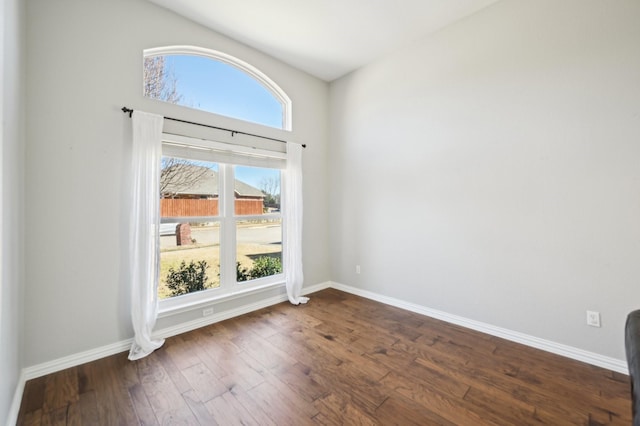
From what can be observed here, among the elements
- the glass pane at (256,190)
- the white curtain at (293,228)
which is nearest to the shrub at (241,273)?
the white curtain at (293,228)

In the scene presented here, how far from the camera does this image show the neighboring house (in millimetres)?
2744

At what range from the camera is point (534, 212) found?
7.97 feet

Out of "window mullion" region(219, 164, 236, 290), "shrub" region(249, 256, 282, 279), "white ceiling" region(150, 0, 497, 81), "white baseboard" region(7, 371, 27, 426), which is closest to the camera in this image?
"white baseboard" region(7, 371, 27, 426)

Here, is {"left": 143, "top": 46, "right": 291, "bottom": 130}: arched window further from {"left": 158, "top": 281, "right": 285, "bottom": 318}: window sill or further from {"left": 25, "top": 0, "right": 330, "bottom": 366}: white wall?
{"left": 158, "top": 281, "right": 285, "bottom": 318}: window sill

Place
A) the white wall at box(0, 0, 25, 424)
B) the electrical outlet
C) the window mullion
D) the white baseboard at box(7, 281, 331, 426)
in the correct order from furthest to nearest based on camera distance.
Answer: the window mullion → the electrical outlet → the white baseboard at box(7, 281, 331, 426) → the white wall at box(0, 0, 25, 424)

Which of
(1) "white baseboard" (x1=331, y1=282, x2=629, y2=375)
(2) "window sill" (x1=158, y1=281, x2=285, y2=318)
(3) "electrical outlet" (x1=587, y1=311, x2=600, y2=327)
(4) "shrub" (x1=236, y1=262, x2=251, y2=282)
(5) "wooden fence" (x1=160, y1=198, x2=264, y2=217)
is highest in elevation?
(5) "wooden fence" (x1=160, y1=198, x2=264, y2=217)

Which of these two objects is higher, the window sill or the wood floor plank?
the window sill

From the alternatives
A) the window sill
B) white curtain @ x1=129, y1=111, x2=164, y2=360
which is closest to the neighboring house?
white curtain @ x1=129, y1=111, x2=164, y2=360

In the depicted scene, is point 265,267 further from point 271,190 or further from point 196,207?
point 196,207

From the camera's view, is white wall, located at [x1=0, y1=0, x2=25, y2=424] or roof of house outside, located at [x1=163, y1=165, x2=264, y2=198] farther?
roof of house outside, located at [x1=163, y1=165, x2=264, y2=198]

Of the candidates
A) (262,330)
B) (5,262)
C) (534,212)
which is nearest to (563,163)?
(534,212)

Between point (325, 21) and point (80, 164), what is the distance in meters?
2.70

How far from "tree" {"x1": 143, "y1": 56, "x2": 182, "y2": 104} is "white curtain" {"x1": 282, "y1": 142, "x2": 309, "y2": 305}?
1410 millimetres

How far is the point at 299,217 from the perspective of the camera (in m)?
3.62
